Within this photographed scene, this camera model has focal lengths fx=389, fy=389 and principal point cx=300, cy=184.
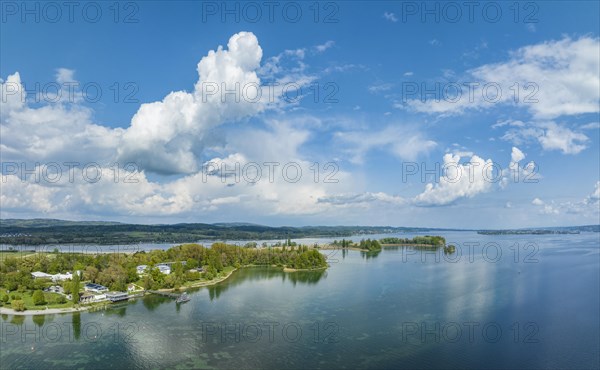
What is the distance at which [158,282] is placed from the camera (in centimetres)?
5297

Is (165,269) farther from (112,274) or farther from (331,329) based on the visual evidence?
(331,329)

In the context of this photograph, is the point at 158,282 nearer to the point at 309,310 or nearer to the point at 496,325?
the point at 309,310

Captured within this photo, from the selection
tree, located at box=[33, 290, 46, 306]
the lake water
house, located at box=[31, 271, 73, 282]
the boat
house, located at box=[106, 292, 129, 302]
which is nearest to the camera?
the lake water

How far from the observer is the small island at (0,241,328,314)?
43.8 m

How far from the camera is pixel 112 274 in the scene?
52.2m

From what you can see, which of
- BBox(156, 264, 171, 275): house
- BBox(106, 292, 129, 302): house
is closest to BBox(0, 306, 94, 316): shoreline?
BBox(106, 292, 129, 302): house

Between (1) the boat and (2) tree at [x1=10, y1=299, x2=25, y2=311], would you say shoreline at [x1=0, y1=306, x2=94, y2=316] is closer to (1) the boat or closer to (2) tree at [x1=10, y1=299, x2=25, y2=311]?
(2) tree at [x1=10, y1=299, x2=25, y2=311]

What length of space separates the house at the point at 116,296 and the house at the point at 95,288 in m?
1.44

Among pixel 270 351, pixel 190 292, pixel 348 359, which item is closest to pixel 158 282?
pixel 190 292

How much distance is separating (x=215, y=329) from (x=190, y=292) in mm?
18401

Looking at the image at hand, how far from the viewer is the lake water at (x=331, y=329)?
94.1 ft

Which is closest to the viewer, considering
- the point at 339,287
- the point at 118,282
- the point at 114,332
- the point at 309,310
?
the point at 114,332

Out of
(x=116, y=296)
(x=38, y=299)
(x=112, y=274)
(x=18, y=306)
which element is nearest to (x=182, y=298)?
(x=116, y=296)

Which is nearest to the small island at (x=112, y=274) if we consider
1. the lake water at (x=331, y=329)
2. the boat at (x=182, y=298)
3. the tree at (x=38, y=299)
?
the tree at (x=38, y=299)
